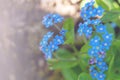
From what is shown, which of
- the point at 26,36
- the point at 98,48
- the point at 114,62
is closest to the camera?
the point at 98,48

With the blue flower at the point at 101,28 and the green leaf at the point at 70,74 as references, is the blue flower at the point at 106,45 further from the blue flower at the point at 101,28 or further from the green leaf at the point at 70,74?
the green leaf at the point at 70,74

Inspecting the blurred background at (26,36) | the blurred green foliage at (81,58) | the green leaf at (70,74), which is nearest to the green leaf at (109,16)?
the blurred green foliage at (81,58)

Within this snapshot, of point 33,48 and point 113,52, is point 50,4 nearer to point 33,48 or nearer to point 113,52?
point 33,48

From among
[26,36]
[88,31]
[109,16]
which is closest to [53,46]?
[88,31]

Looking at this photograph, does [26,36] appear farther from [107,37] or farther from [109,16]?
[107,37]

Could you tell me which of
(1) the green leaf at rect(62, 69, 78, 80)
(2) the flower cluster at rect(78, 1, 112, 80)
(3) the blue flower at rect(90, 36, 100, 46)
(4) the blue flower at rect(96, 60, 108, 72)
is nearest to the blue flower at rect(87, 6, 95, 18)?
(2) the flower cluster at rect(78, 1, 112, 80)

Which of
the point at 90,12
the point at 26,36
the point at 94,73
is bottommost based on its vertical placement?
the point at 94,73

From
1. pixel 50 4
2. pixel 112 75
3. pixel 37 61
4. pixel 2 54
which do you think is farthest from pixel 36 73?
pixel 112 75
